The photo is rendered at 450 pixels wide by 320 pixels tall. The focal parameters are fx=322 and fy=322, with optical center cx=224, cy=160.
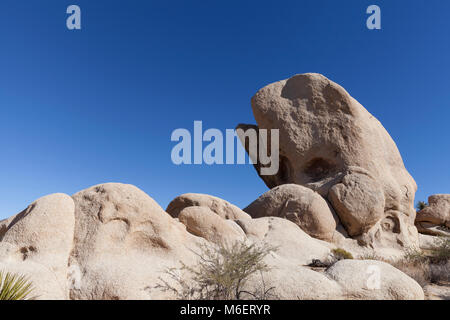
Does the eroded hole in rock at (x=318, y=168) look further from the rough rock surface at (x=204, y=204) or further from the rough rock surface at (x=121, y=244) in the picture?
the rough rock surface at (x=121, y=244)

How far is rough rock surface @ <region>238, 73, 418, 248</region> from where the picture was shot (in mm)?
13812

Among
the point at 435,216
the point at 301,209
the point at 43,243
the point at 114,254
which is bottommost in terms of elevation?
the point at 114,254

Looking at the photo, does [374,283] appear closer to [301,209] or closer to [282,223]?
[282,223]

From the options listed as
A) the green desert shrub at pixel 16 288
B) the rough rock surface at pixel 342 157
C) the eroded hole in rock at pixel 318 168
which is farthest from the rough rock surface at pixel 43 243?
the eroded hole in rock at pixel 318 168

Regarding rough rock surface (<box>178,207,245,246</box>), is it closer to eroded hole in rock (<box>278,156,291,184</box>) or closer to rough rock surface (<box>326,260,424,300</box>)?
rough rock surface (<box>326,260,424,300</box>)

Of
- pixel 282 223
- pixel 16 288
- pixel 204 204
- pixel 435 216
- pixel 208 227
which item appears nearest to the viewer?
pixel 16 288

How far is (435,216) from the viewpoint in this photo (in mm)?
22688

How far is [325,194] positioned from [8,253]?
12.2m

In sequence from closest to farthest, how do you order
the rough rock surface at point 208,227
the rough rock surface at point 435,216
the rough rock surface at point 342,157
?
the rough rock surface at point 208,227 < the rough rock surface at point 342,157 < the rough rock surface at point 435,216

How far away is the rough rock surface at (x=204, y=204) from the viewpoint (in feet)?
43.0

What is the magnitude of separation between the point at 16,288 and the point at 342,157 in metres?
14.2

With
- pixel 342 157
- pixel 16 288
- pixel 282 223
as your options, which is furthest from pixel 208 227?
pixel 342 157

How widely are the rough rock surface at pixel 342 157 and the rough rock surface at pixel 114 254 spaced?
8.35 m
